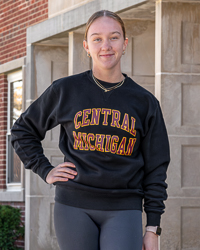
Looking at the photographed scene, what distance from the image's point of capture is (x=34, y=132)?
3389 mm

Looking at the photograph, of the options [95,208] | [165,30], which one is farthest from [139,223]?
[165,30]

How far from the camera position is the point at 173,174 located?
5715 mm

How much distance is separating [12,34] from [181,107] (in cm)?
437

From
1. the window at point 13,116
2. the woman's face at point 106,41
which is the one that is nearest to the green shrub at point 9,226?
the window at point 13,116

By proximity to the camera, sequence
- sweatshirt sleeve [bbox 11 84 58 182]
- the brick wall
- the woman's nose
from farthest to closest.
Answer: the brick wall
sweatshirt sleeve [bbox 11 84 58 182]
the woman's nose

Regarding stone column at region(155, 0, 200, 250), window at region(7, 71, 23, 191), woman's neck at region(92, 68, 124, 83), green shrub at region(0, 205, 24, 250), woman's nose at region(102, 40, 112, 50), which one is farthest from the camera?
window at region(7, 71, 23, 191)

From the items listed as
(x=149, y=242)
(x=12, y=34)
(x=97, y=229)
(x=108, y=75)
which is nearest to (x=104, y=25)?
Result: (x=108, y=75)

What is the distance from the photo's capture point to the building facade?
573 centimetres

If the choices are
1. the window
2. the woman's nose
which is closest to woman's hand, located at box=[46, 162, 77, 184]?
the woman's nose

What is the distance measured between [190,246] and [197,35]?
2132 mm

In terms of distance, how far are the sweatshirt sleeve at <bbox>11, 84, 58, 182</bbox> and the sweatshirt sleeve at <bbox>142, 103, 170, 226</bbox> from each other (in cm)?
56

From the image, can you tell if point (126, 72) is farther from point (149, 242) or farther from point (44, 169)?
point (149, 242)

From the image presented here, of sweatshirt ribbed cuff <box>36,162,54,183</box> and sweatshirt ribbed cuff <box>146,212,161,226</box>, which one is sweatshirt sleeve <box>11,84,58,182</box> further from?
sweatshirt ribbed cuff <box>146,212,161,226</box>

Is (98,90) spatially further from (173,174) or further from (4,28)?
(4,28)
